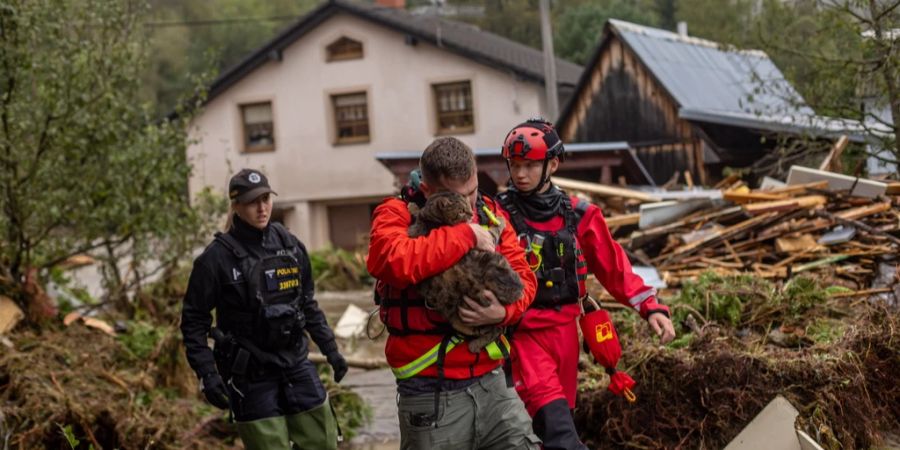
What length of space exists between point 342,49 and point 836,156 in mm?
21965

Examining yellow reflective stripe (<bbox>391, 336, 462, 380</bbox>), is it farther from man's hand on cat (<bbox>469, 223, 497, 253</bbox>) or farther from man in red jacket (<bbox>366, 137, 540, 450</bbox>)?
man's hand on cat (<bbox>469, 223, 497, 253</bbox>)

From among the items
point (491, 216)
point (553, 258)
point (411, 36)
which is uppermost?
point (411, 36)

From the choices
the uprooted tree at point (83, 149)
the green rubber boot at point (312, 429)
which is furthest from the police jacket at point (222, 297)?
the uprooted tree at point (83, 149)

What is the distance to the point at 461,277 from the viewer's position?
405cm

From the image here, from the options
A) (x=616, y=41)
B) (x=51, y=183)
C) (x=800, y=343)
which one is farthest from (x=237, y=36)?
(x=800, y=343)

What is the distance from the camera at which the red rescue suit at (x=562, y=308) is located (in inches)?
187

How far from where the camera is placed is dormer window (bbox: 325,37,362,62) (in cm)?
3153

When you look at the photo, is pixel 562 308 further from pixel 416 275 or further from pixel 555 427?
pixel 416 275

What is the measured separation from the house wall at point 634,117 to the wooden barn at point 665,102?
0.8 inches

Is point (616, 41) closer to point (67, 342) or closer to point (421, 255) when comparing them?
point (67, 342)

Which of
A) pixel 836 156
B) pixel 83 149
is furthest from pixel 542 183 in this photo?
pixel 836 156

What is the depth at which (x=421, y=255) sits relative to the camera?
3.96 meters

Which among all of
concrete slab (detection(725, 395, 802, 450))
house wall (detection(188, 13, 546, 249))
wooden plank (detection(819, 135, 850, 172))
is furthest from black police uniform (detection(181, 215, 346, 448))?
house wall (detection(188, 13, 546, 249))

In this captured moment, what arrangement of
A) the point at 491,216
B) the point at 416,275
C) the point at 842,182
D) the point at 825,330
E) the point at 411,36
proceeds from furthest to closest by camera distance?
the point at 411,36 < the point at 842,182 < the point at 825,330 < the point at 491,216 < the point at 416,275
